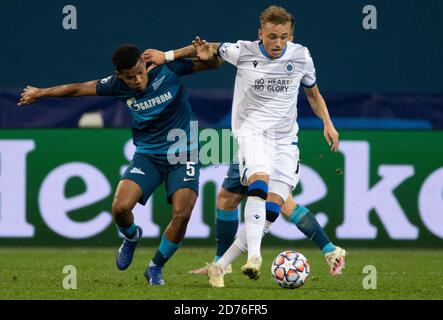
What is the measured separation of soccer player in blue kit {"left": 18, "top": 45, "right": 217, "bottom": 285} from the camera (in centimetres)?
1023

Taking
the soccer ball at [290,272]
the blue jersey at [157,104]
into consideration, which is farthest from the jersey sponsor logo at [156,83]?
the soccer ball at [290,272]

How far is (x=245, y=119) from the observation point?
10.2 meters

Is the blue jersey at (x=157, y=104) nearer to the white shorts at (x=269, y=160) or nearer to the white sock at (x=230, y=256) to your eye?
the white shorts at (x=269, y=160)

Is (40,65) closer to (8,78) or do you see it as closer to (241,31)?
(8,78)

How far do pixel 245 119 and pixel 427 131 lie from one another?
4.91 meters

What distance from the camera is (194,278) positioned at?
10914 millimetres

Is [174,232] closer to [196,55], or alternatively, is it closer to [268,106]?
[268,106]

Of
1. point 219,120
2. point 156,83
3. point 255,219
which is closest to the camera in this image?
point 255,219

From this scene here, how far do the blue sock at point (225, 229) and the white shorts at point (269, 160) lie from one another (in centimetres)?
66

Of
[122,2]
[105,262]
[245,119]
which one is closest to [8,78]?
[122,2]

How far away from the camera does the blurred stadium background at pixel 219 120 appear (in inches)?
557

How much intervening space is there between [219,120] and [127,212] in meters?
5.35

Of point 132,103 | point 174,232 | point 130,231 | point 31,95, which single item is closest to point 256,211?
point 174,232

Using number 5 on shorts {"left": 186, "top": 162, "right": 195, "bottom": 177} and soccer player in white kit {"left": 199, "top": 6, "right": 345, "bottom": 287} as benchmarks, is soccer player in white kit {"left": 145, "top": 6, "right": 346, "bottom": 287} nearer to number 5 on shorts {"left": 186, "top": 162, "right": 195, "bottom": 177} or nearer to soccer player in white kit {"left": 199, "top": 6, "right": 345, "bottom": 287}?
soccer player in white kit {"left": 199, "top": 6, "right": 345, "bottom": 287}
